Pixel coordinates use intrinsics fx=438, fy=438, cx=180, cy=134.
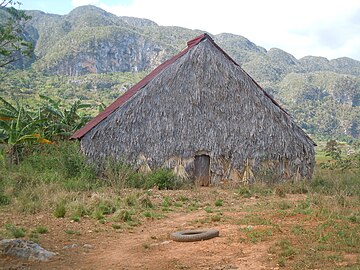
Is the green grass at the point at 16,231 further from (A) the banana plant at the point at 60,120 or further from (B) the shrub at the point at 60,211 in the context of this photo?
(A) the banana plant at the point at 60,120

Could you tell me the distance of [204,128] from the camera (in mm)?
16953

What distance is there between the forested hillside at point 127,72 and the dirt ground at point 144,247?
51705mm

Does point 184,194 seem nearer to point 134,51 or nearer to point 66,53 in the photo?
point 66,53

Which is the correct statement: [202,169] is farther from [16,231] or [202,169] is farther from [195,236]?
[16,231]

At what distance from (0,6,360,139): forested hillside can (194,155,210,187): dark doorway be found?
4452 centimetres

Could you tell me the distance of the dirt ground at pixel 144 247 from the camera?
6102 mm

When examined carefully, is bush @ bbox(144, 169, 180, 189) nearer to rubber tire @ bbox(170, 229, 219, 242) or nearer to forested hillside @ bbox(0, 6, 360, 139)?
rubber tire @ bbox(170, 229, 219, 242)

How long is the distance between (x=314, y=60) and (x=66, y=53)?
334ft

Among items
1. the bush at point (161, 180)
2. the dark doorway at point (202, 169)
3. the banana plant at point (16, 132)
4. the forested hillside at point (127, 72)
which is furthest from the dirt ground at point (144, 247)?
the forested hillside at point (127, 72)

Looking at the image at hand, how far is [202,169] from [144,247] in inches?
393

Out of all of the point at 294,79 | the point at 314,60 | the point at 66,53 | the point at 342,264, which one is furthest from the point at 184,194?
the point at 314,60

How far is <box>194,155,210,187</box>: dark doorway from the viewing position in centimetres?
1697

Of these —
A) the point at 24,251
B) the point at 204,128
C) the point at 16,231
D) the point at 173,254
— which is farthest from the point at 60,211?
the point at 204,128

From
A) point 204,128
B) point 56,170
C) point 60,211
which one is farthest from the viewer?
point 204,128
